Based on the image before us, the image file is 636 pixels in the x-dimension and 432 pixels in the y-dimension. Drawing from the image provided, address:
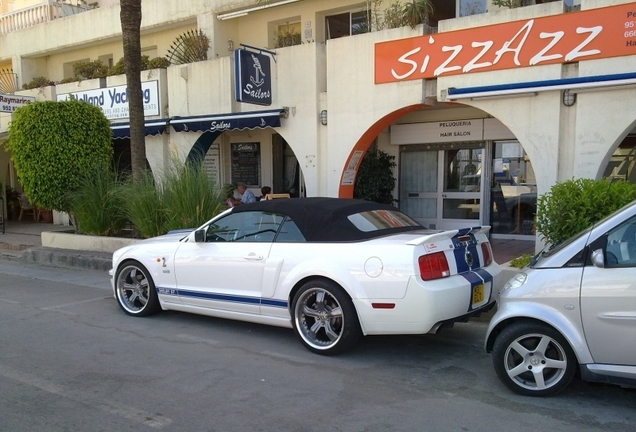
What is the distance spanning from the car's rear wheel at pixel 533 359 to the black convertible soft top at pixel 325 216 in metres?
1.68

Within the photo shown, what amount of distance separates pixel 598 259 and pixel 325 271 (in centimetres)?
237

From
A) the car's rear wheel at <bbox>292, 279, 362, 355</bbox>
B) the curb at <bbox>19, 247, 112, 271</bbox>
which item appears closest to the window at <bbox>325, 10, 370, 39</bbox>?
the curb at <bbox>19, 247, 112, 271</bbox>

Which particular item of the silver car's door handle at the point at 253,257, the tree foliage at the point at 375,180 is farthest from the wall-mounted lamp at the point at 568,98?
the silver car's door handle at the point at 253,257

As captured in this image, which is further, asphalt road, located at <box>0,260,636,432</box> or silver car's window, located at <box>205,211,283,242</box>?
silver car's window, located at <box>205,211,283,242</box>

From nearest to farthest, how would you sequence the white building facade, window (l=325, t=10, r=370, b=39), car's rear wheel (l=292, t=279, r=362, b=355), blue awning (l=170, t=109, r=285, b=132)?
car's rear wheel (l=292, t=279, r=362, b=355)
the white building facade
blue awning (l=170, t=109, r=285, b=132)
window (l=325, t=10, r=370, b=39)

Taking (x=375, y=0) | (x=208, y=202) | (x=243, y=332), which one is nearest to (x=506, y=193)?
(x=375, y=0)

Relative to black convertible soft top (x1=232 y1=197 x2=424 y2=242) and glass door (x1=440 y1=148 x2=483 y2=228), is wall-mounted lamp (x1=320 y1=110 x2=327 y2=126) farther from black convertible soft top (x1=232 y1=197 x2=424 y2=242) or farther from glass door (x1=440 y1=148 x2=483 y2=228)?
black convertible soft top (x1=232 y1=197 x2=424 y2=242)

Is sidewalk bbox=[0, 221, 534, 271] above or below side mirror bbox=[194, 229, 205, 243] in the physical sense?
below

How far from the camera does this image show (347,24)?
1387 cm

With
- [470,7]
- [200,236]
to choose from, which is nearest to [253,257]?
[200,236]

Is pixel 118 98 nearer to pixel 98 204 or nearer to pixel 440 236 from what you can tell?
pixel 98 204

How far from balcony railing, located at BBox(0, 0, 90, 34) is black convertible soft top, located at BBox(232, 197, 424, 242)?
16.4 meters

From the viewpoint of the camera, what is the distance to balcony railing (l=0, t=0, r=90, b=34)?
1888 cm

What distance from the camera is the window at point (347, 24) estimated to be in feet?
43.7
